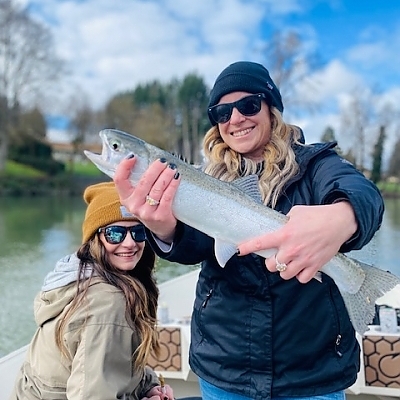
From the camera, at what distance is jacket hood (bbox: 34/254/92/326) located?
2568 millimetres

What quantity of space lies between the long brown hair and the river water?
129cm

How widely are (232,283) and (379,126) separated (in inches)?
1704

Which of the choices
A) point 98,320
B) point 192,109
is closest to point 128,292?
point 98,320

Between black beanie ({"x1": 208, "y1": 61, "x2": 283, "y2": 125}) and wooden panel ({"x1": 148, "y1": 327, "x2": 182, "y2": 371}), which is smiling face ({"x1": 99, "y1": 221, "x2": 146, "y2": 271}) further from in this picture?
wooden panel ({"x1": 148, "y1": 327, "x2": 182, "y2": 371})

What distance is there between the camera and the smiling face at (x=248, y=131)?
7.03 feet

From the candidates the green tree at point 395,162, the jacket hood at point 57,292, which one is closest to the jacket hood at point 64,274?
the jacket hood at point 57,292

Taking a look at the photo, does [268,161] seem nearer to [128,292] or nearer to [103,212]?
[128,292]

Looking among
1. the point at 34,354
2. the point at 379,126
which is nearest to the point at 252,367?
the point at 34,354

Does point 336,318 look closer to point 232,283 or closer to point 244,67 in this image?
point 232,283

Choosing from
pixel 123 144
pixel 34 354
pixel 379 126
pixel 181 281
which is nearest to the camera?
pixel 123 144

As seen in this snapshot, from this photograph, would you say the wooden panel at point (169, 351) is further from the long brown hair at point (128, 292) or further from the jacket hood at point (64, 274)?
the jacket hood at point (64, 274)

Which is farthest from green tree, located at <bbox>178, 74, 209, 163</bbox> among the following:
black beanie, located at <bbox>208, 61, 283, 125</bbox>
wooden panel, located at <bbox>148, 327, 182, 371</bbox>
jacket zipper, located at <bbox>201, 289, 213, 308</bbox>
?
jacket zipper, located at <bbox>201, 289, 213, 308</bbox>

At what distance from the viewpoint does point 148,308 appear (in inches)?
112

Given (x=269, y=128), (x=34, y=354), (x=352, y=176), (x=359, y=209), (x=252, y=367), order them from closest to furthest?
1. (x=359, y=209)
2. (x=352, y=176)
3. (x=252, y=367)
4. (x=269, y=128)
5. (x=34, y=354)
